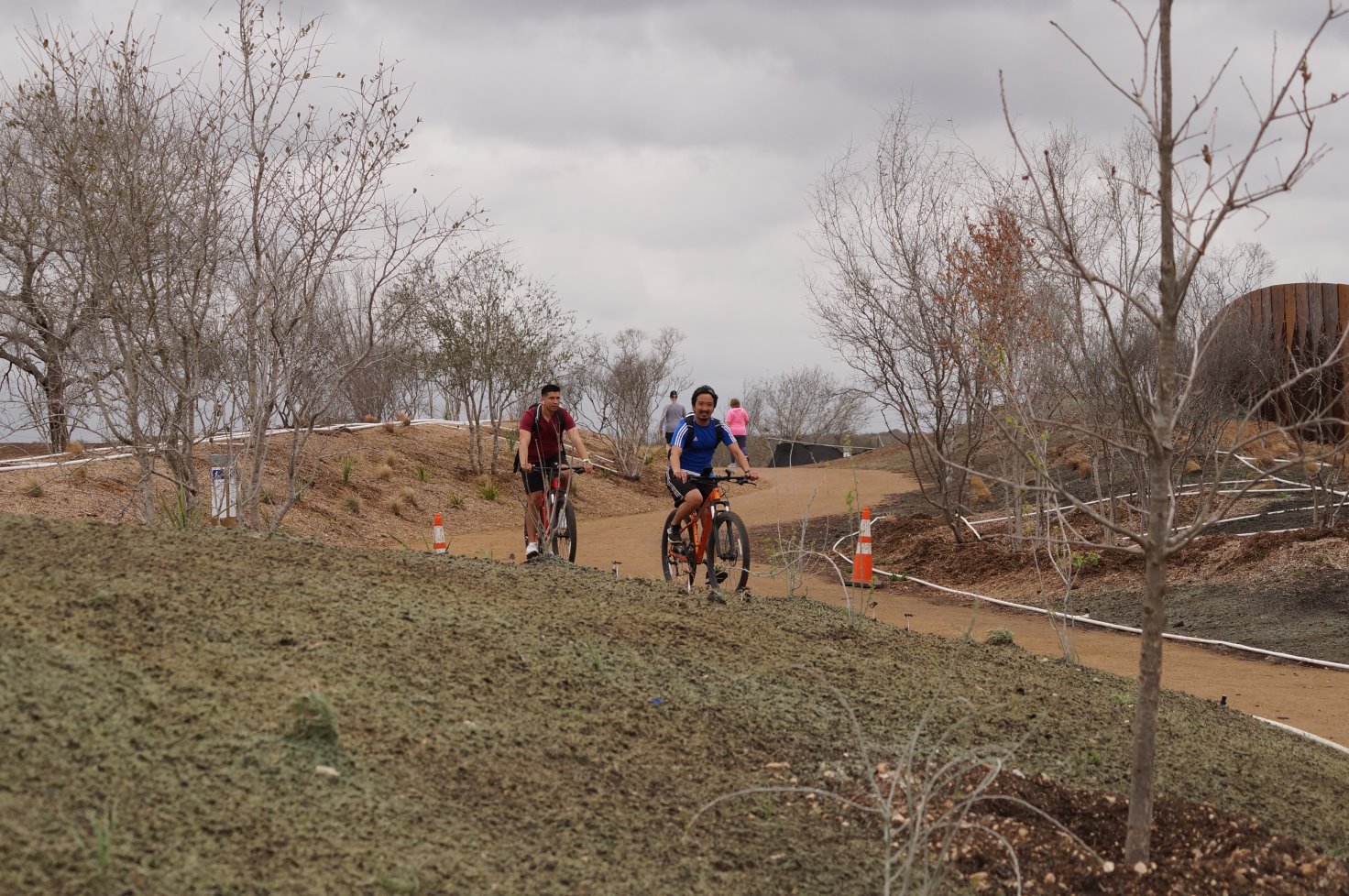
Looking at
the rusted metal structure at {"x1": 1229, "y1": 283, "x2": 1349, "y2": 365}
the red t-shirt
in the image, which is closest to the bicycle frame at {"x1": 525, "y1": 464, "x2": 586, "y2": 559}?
the red t-shirt

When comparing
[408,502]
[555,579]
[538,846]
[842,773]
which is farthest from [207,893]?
[408,502]

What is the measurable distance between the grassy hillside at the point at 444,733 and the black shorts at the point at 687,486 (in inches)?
106

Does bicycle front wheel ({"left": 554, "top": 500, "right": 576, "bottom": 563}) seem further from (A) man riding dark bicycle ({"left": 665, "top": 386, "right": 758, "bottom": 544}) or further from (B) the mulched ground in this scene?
(B) the mulched ground

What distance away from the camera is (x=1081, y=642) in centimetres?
985

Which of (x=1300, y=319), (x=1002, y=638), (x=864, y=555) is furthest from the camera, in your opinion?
(x=1300, y=319)

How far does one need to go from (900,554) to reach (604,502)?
875 cm

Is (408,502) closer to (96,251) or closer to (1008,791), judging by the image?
(96,251)

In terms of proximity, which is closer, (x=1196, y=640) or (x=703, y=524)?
(x=703, y=524)

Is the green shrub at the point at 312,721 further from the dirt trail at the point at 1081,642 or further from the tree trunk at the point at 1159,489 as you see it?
the dirt trail at the point at 1081,642

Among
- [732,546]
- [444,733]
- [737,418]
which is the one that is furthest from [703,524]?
[737,418]

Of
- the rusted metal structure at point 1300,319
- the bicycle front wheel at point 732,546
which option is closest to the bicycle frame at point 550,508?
the bicycle front wheel at point 732,546

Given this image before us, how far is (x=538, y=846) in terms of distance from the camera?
3.15m

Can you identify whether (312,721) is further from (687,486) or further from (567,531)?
(567,531)

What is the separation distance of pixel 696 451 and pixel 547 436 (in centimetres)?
125
